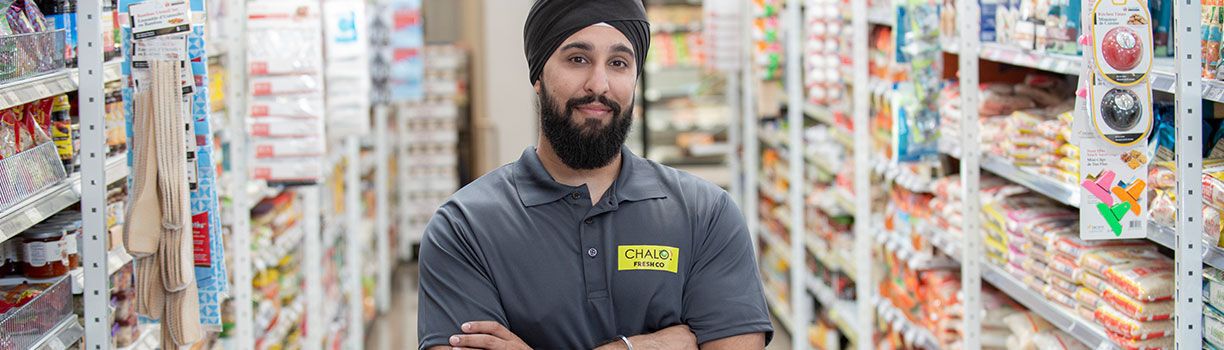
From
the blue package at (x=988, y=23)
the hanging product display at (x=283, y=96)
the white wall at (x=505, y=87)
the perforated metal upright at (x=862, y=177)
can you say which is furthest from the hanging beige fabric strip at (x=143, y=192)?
the white wall at (x=505, y=87)

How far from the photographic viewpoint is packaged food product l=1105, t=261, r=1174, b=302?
322 cm

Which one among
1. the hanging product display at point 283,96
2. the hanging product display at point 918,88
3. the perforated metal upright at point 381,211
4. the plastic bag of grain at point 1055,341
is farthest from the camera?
the perforated metal upright at point 381,211

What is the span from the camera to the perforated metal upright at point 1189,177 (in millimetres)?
2756

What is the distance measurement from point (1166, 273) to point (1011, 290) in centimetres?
82

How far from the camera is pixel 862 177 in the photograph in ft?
19.2

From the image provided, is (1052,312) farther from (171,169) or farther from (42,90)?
(42,90)

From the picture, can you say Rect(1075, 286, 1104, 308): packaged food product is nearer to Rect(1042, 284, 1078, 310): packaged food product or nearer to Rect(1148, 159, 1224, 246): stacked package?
Rect(1042, 284, 1078, 310): packaged food product

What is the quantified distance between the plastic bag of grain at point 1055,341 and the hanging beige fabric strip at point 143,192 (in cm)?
245

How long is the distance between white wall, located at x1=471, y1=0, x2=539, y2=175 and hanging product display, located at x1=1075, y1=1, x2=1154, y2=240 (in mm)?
8344

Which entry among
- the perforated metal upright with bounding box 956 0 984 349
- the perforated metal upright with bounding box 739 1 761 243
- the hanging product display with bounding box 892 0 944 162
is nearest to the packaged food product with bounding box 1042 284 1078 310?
the perforated metal upright with bounding box 956 0 984 349

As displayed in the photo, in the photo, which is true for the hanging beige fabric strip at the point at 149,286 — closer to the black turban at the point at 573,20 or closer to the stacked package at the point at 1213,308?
the black turban at the point at 573,20

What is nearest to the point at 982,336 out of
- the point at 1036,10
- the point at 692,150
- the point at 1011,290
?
the point at 1011,290

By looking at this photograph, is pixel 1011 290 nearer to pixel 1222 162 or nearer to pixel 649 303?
pixel 1222 162

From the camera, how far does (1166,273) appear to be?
3.29m
